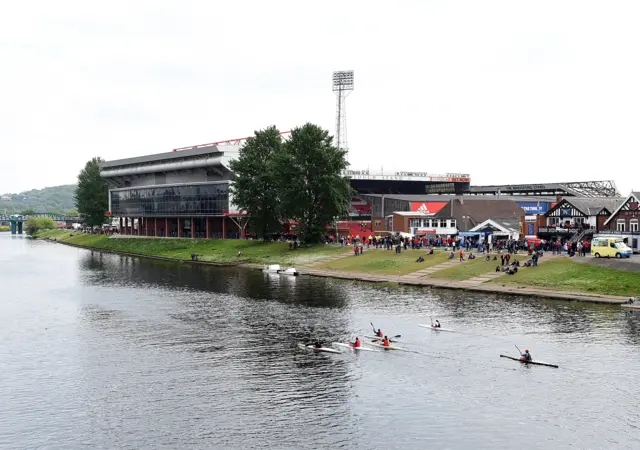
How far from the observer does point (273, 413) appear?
42.1 metres

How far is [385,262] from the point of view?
366 feet

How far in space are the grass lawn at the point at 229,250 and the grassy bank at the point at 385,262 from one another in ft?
24.5

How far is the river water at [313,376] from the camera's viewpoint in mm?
39000

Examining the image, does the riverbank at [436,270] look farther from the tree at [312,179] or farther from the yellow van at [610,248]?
the tree at [312,179]

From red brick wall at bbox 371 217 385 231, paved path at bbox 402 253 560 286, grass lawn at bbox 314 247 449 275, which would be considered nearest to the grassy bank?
grass lawn at bbox 314 247 449 275

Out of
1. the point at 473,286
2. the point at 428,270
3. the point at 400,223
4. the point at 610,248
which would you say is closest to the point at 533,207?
the point at 400,223

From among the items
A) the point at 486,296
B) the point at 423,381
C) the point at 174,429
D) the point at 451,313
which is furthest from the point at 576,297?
the point at 174,429

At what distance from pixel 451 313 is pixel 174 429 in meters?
40.7

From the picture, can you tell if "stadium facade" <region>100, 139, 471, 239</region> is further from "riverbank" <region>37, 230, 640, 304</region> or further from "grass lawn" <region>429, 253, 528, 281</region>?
"grass lawn" <region>429, 253, 528, 281</region>

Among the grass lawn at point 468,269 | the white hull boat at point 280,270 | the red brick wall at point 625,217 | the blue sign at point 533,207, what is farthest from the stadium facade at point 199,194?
the red brick wall at point 625,217

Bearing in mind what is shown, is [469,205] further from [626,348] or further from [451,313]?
[626,348]

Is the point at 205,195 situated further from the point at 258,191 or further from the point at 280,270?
the point at 280,270

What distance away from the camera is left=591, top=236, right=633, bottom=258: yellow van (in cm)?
9294

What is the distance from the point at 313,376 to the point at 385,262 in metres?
63.1
